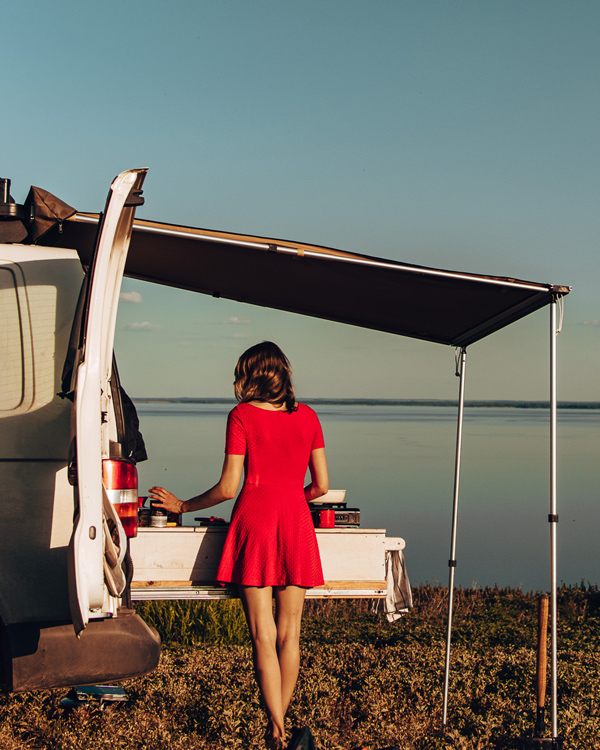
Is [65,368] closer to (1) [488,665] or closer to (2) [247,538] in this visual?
(2) [247,538]

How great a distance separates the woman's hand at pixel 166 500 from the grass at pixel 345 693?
1140 mm

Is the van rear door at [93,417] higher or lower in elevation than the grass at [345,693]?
higher

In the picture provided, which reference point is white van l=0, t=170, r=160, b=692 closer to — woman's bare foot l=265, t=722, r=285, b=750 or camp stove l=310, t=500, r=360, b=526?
woman's bare foot l=265, t=722, r=285, b=750

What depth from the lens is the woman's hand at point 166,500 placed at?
3.46 metres

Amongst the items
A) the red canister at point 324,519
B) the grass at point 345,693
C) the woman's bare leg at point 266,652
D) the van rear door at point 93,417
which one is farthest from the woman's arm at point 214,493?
the grass at point 345,693

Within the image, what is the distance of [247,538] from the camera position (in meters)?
3.17

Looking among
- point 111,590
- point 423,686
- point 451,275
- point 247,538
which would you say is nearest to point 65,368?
point 111,590

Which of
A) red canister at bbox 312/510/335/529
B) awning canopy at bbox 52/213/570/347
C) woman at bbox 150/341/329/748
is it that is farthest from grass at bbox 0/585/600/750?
awning canopy at bbox 52/213/570/347

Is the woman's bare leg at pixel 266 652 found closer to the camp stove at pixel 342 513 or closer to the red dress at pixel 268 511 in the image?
the red dress at pixel 268 511

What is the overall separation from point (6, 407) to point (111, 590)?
80 cm

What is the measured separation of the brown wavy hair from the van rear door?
0.72 metres

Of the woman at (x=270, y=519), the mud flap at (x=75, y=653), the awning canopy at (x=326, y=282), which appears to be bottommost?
the mud flap at (x=75, y=653)

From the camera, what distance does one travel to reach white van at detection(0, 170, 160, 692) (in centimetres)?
256

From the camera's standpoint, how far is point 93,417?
257cm
